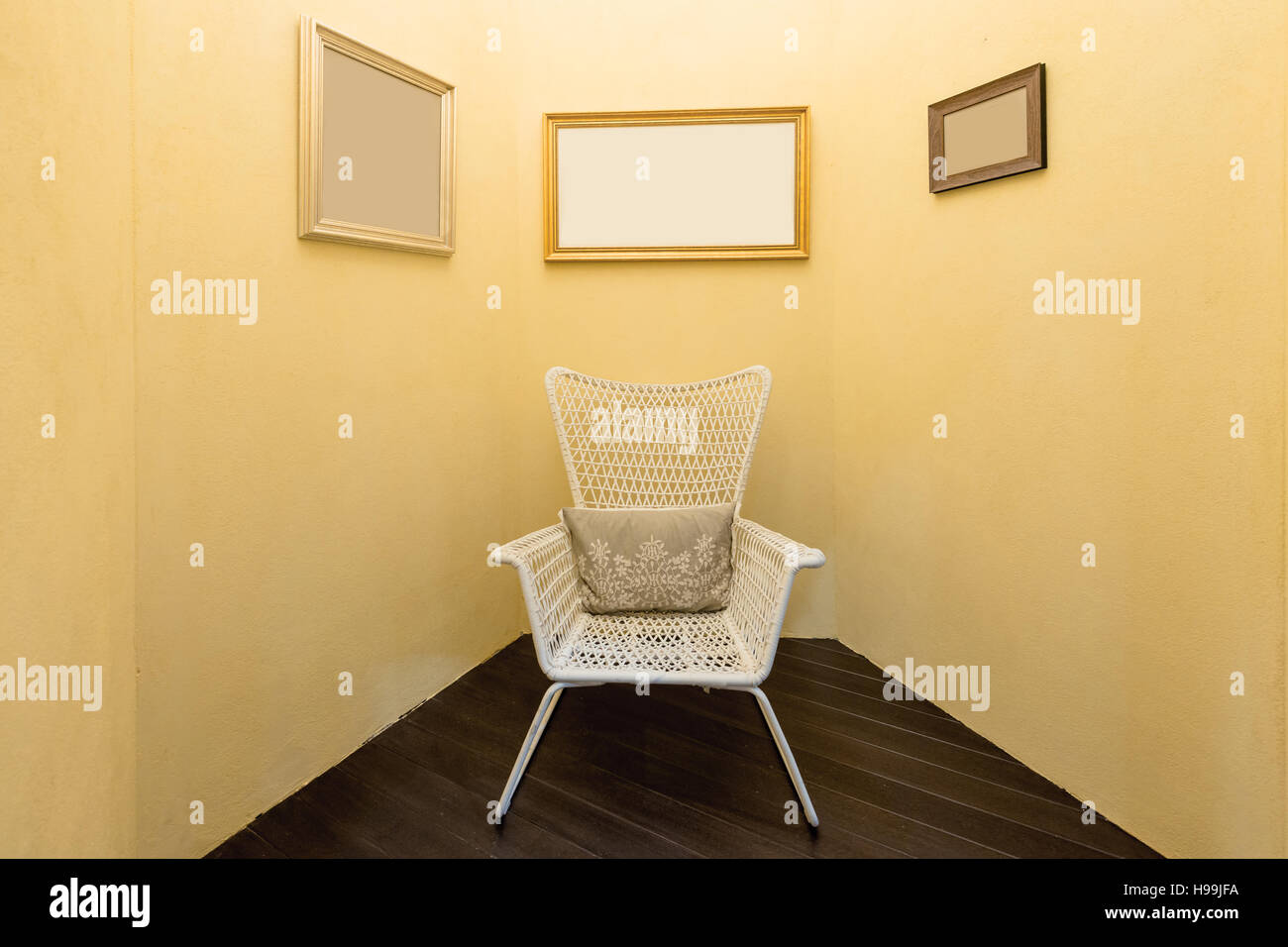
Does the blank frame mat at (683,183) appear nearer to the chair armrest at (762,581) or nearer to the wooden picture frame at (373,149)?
the wooden picture frame at (373,149)

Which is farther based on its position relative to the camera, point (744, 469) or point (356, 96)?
point (744, 469)

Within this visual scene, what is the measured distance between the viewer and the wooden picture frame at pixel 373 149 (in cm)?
155

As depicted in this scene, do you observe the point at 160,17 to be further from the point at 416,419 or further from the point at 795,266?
the point at 795,266

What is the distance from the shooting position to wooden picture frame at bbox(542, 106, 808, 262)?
2.28 meters

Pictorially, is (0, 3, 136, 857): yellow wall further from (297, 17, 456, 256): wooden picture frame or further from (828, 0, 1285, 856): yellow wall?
(828, 0, 1285, 856): yellow wall

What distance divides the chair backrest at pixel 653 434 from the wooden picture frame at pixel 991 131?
0.80 m

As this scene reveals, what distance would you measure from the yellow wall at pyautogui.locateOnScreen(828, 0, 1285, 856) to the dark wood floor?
19 cm

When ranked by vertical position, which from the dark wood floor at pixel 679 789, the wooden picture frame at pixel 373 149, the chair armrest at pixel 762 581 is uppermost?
the wooden picture frame at pixel 373 149

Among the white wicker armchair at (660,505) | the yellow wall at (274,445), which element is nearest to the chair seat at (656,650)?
the white wicker armchair at (660,505)

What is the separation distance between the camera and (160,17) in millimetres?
1231

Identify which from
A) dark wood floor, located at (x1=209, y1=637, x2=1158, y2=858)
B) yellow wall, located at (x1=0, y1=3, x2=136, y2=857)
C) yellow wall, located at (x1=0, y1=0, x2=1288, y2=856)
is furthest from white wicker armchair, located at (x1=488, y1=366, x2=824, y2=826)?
yellow wall, located at (x1=0, y1=3, x2=136, y2=857)
